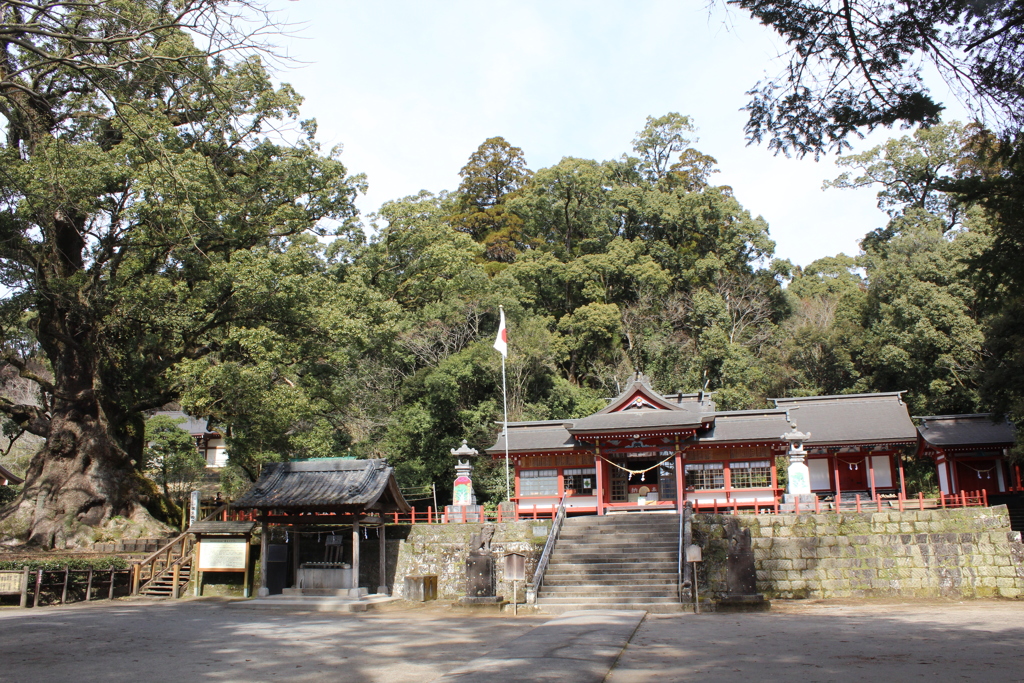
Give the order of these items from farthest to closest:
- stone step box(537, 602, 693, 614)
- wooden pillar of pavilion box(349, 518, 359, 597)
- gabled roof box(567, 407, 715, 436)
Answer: gabled roof box(567, 407, 715, 436) < wooden pillar of pavilion box(349, 518, 359, 597) < stone step box(537, 602, 693, 614)

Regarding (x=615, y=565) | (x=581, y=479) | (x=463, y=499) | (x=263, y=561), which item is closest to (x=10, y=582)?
(x=263, y=561)

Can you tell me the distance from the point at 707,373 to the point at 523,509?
13376 millimetres

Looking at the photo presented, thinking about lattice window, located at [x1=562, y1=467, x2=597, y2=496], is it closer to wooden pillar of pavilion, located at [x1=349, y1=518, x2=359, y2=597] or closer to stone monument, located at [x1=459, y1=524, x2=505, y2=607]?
stone monument, located at [x1=459, y1=524, x2=505, y2=607]

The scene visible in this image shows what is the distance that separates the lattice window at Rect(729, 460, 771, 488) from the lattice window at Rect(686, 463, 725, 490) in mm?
351

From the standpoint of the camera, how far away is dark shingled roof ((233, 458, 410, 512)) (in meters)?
16.7

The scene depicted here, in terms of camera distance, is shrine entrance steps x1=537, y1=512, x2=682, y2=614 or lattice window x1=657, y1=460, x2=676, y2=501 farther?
lattice window x1=657, y1=460, x2=676, y2=501

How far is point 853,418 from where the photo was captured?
1013 inches

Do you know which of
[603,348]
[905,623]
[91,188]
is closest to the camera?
[905,623]

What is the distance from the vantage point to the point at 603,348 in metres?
33.1

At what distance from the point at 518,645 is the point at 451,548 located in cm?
994

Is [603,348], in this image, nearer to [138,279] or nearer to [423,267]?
[423,267]

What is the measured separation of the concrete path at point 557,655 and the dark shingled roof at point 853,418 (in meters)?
14.7

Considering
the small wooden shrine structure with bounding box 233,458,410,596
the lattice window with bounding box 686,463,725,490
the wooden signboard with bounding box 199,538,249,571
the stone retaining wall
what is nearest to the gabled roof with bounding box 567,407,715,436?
the lattice window with bounding box 686,463,725,490

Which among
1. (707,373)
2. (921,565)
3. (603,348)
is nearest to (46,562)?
(921,565)
